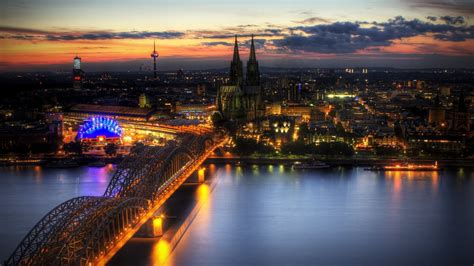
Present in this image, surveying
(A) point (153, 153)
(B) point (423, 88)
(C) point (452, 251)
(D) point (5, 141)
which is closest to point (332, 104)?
(B) point (423, 88)

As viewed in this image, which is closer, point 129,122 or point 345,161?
point 345,161

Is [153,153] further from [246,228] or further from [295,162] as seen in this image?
[295,162]

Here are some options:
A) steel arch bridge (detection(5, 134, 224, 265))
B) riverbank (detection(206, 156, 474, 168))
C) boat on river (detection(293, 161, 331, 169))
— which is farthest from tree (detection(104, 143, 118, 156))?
steel arch bridge (detection(5, 134, 224, 265))

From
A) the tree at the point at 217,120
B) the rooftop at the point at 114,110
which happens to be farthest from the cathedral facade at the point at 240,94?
the rooftop at the point at 114,110

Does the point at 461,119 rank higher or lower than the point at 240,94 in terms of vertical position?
lower

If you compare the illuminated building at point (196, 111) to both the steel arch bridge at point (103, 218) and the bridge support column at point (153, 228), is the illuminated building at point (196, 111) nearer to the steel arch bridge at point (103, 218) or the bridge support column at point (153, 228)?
the steel arch bridge at point (103, 218)

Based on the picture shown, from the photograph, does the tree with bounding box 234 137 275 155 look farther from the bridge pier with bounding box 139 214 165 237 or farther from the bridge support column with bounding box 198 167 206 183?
the bridge pier with bounding box 139 214 165 237

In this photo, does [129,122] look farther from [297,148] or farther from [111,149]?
[297,148]

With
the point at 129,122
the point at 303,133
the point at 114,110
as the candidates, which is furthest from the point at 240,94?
the point at 114,110
